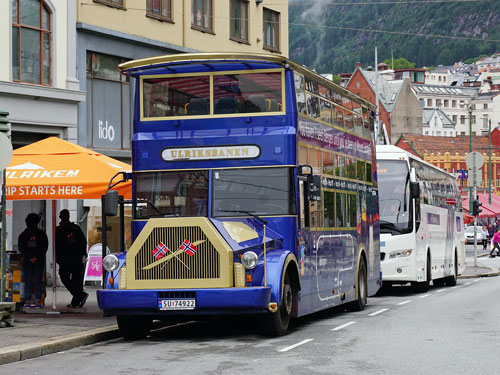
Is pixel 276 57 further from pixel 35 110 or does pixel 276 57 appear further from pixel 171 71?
pixel 35 110

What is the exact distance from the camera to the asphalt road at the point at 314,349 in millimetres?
Result: 12086

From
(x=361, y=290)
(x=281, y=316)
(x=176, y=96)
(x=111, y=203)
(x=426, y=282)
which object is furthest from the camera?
(x=426, y=282)

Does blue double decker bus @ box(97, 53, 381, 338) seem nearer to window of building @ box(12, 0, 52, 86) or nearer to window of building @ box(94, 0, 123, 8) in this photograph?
window of building @ box(12, 0, 52, 86)

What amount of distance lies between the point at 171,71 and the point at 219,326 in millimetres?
4255

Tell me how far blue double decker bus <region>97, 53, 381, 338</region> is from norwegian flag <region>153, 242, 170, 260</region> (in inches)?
0.5

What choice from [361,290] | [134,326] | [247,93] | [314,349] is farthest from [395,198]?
[314,349]

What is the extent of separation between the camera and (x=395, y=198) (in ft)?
86.1

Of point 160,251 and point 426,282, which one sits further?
point 426,282

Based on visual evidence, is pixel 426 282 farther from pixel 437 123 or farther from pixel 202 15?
pixel 437 123

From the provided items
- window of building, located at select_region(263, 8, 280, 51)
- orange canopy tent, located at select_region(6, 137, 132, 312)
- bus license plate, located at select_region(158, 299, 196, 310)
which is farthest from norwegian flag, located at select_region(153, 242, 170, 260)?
window of building, located at select_region(263, 8, 280, 51)

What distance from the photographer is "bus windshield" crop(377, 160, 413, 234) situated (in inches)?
1032

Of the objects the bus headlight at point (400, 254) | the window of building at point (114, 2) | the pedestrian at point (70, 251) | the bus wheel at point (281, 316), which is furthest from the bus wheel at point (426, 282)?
the bus wheel at point (281, 316)

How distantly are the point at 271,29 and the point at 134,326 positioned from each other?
25.4m

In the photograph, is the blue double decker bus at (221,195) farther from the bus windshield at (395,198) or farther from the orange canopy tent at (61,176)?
the bus windshield at (395,198)
